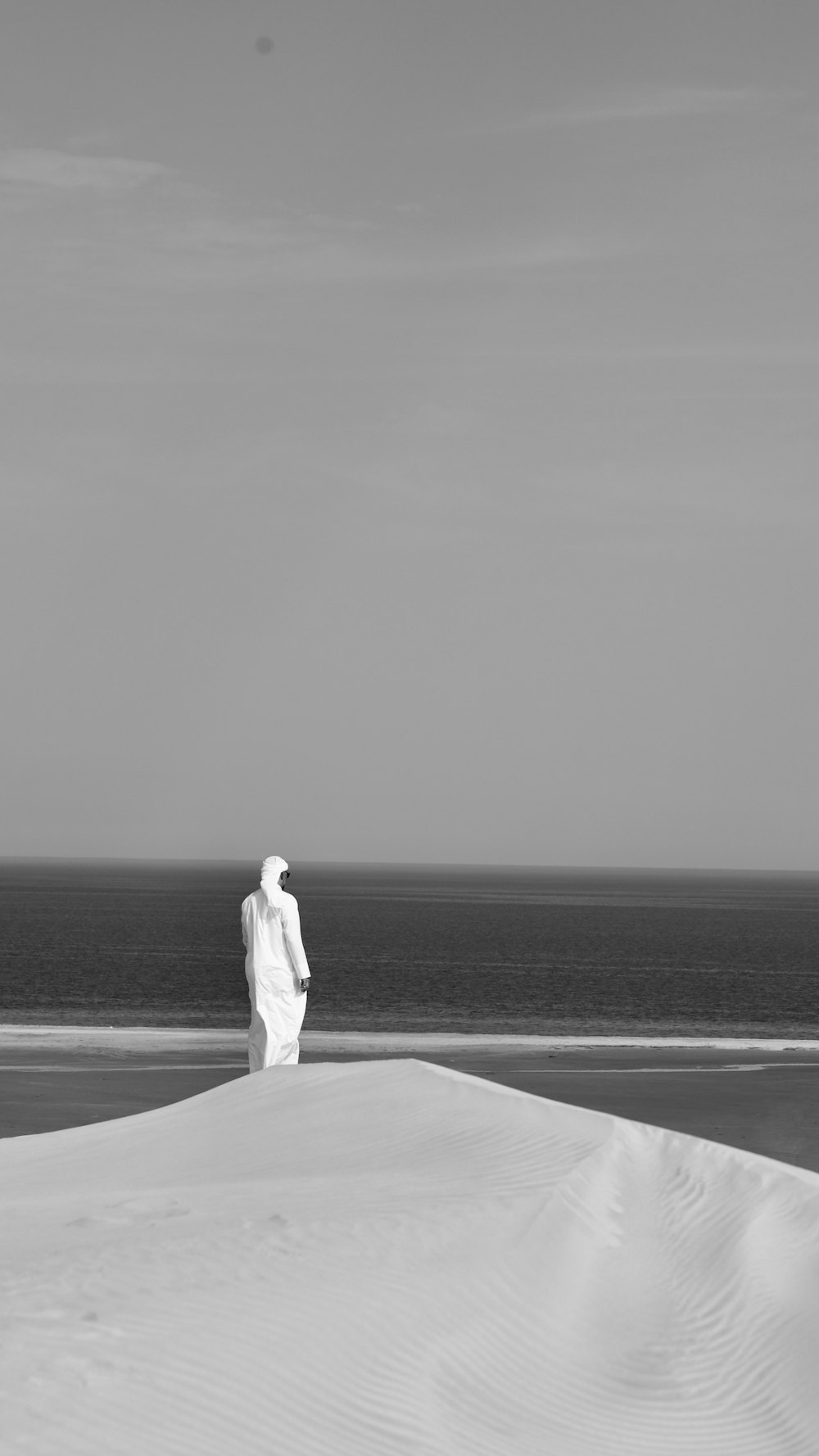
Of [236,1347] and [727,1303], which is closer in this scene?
[236,1347]

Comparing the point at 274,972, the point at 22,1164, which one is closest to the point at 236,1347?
the point at 22,1164

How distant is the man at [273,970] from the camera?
11.9 m

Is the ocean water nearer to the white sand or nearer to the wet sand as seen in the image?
the wet sand

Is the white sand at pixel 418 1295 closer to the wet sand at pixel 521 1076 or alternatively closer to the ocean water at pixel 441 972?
the wet sand at pixel 521 1076

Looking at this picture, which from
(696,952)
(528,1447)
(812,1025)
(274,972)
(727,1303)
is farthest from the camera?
(696,952)

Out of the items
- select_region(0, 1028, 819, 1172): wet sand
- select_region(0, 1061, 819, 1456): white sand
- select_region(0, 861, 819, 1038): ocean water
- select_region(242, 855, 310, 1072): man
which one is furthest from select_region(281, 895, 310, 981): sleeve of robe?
select_region(0, 861, 819, 1038): ocean water

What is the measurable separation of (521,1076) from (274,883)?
649 centimetres

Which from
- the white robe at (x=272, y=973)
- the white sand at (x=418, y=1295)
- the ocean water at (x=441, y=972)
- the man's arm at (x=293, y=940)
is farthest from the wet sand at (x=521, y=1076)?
the ocean water at (x=441, y=972)

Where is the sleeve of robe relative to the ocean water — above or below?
above

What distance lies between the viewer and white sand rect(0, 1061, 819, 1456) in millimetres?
4418

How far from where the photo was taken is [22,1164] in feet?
22.9

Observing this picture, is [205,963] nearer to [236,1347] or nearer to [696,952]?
[696,952]

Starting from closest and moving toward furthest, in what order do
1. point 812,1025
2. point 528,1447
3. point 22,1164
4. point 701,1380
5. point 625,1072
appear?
point 528,1447
point 701,1380
point 22,1164
point 625,1072
point 812,1025

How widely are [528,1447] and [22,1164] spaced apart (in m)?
3.27
